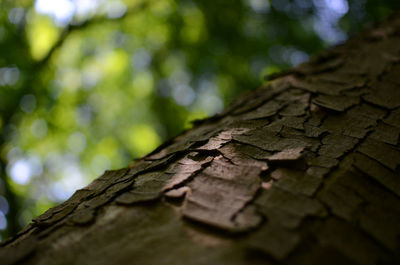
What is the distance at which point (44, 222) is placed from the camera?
841mm

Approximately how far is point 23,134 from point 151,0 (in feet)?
10.3

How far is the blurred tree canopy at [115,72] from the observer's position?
4.28 metres

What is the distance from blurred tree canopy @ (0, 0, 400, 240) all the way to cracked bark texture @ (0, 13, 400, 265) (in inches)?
114

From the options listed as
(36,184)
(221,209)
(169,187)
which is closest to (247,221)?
(221,209)

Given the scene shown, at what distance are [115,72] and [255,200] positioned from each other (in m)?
5.09

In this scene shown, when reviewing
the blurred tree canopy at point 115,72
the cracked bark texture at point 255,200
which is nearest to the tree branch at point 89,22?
the blurred tree canopy at point 115,72

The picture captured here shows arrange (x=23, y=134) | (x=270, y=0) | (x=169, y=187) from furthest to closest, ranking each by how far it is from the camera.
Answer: (x=23, y=134) < (x=270, y=0) < (x=169, y=187)

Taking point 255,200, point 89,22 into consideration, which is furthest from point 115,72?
point 255,200

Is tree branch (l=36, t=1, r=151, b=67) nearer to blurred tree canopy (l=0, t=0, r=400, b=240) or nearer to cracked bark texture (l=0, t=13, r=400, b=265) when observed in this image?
blurred tree canopy (l=0, t=0, r=400, b=240)

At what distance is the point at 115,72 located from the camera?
5320mm

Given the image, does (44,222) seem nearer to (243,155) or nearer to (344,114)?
(243,155)

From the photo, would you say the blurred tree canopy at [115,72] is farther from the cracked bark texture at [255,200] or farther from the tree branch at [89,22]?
the cracked bark texture at [255,200]

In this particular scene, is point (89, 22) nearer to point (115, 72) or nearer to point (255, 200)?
point (115, 72)

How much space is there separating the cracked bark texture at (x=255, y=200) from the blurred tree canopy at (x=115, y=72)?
2898mm
